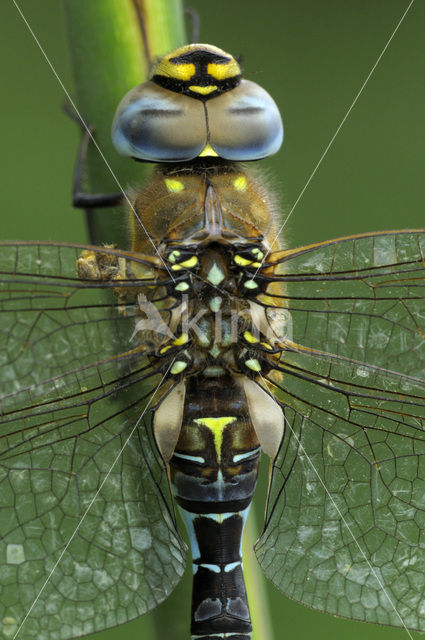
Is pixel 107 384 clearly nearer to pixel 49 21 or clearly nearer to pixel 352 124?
pixel 352 124

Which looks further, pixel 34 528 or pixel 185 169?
pixel 185 169

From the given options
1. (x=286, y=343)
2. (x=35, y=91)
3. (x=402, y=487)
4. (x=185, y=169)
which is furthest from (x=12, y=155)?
(x=402, y=487)

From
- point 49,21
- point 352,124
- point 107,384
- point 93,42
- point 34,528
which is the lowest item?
point 34,528

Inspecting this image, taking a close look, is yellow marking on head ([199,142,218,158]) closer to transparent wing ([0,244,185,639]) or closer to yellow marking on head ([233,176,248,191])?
yellow marking on head ([233,176,248,191])

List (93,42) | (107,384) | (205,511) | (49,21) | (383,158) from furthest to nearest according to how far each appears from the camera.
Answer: (49,21) → (383,158) → (205,511) → (107,384) → (93,42)

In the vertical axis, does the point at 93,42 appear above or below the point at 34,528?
above

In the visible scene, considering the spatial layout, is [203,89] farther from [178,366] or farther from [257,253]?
[178,366]

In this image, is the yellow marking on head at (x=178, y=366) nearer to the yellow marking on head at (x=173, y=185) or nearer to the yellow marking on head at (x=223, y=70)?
the yellow marking on head at (x=173, y=185)

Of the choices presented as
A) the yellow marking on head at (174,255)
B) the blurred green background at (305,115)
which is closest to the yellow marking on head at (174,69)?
the yellow marking on head at (174,255)

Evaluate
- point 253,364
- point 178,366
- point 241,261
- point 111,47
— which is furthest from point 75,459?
point 111,47
